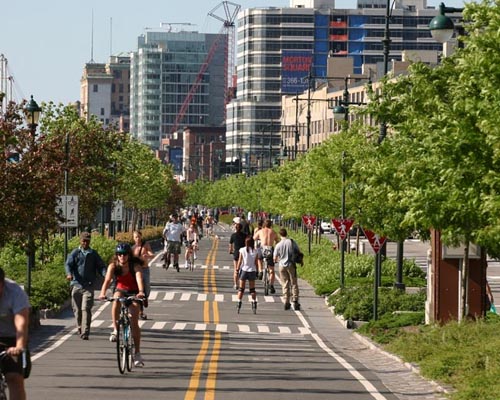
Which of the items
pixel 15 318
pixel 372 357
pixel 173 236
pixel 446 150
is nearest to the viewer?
pixel 15 318

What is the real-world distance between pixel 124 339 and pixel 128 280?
1.22 meters

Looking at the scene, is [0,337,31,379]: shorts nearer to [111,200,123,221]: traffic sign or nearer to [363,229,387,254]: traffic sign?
[363,229,387,254]: traffic sign

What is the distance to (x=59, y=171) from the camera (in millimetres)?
45000

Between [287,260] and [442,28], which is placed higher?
[442,28]

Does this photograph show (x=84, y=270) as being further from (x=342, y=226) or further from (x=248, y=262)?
(x=342, y=226)

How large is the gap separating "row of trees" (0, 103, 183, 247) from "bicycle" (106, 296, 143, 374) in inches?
252

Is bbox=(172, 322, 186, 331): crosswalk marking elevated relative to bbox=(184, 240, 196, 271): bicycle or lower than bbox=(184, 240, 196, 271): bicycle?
lower

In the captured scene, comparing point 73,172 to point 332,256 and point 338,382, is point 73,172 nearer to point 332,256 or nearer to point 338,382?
point 332,256

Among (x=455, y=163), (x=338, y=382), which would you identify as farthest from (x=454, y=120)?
(x=338, y=382)

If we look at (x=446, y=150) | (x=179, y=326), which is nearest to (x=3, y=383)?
(x=446, y=150)

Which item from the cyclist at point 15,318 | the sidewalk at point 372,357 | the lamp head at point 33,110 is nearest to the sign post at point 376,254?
the sidewalk at point 372,357

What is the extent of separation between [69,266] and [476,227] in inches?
284

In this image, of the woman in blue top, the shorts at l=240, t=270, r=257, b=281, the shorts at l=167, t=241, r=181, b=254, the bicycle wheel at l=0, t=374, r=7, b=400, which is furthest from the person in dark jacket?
the shorts at l=167, t=241, r=181, b=254

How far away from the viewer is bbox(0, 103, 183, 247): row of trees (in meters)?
29.6
